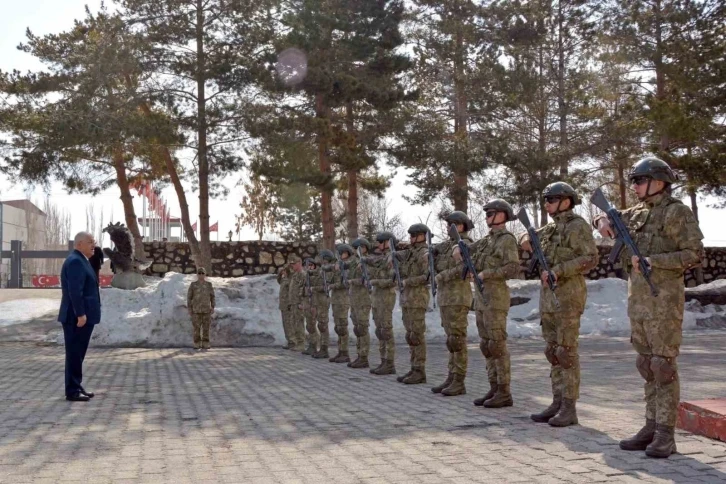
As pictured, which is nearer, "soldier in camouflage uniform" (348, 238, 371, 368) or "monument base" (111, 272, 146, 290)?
"soldier in camouflage uniform" (348, 238, 371, 368)

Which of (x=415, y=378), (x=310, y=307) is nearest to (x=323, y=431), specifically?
(x=415, y=378)

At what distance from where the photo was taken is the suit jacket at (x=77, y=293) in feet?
29.6

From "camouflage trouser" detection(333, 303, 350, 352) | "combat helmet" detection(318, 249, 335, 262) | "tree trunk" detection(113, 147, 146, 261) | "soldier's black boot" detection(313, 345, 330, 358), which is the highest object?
"tree trunk" detection(113, 147, 146, 261)

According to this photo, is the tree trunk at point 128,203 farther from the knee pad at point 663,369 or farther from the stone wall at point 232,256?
the knee pad at point 663,369

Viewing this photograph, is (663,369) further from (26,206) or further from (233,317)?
(26,206)

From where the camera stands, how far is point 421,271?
10812mm

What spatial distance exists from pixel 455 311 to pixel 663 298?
3.88 metres

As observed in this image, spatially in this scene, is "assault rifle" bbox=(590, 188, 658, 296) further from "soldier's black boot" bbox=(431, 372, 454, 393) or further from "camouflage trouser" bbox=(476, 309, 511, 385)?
"soldier's black boot" bbox=(431, 372, 454, 393)

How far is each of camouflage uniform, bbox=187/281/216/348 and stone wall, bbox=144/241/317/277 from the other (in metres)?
11.6

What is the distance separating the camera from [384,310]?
12141 millimetres

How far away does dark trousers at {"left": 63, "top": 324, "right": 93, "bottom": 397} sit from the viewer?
9141mm

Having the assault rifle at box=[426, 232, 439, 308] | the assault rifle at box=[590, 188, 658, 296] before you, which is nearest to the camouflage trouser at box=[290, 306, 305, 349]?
the assault rifle at box=[426, 232, 439, 308]

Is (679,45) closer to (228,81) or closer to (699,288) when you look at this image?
(699,288)

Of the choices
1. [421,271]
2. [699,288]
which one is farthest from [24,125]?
[699,288]
